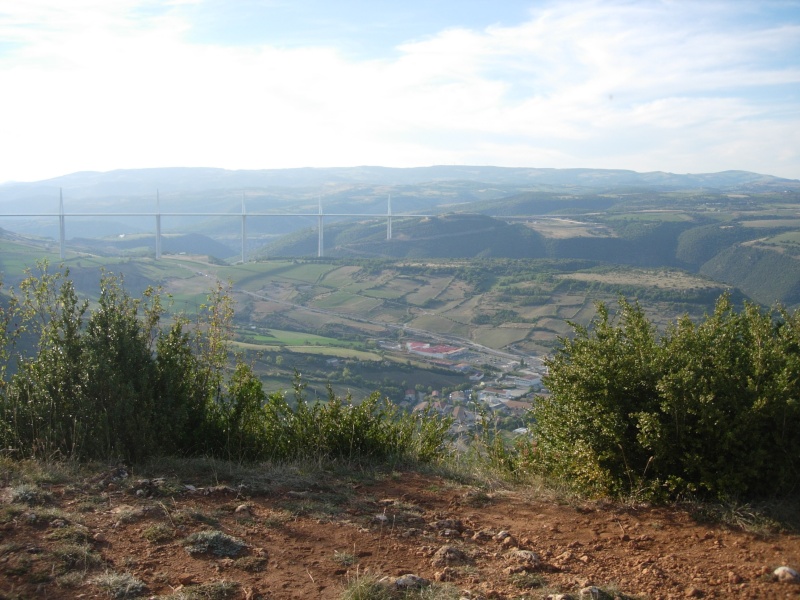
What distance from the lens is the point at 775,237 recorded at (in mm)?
61281

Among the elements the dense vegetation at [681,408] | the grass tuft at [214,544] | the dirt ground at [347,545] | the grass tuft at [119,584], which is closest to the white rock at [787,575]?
the dirt ground at [347,545]

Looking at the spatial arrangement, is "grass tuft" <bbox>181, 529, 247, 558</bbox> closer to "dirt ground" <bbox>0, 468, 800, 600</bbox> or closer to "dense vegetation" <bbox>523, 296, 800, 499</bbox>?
"dirt ground" <bbox>0, 468, 800, 600</bbox>

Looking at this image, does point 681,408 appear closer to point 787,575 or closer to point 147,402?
point 787,575

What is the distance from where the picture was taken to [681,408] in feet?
16.1

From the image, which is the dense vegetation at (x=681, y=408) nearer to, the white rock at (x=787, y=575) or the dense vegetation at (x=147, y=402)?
the white rock at (x=787, y=575)

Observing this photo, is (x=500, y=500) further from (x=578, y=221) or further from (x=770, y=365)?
(x=578, y=221)

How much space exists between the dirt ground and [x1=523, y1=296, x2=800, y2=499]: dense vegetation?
1.16 feet

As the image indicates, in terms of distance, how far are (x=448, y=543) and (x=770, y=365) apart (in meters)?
2.78

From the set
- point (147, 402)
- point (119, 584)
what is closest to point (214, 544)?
point (119, 584)

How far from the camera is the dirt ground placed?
3.74 m

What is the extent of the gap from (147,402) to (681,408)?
4662 millimetres

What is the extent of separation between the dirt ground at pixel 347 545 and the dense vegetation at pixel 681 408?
13.9 inches

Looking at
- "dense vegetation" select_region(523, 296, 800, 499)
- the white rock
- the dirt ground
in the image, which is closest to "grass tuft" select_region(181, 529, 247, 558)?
the dirt ground

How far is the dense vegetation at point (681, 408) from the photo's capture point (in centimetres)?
480
